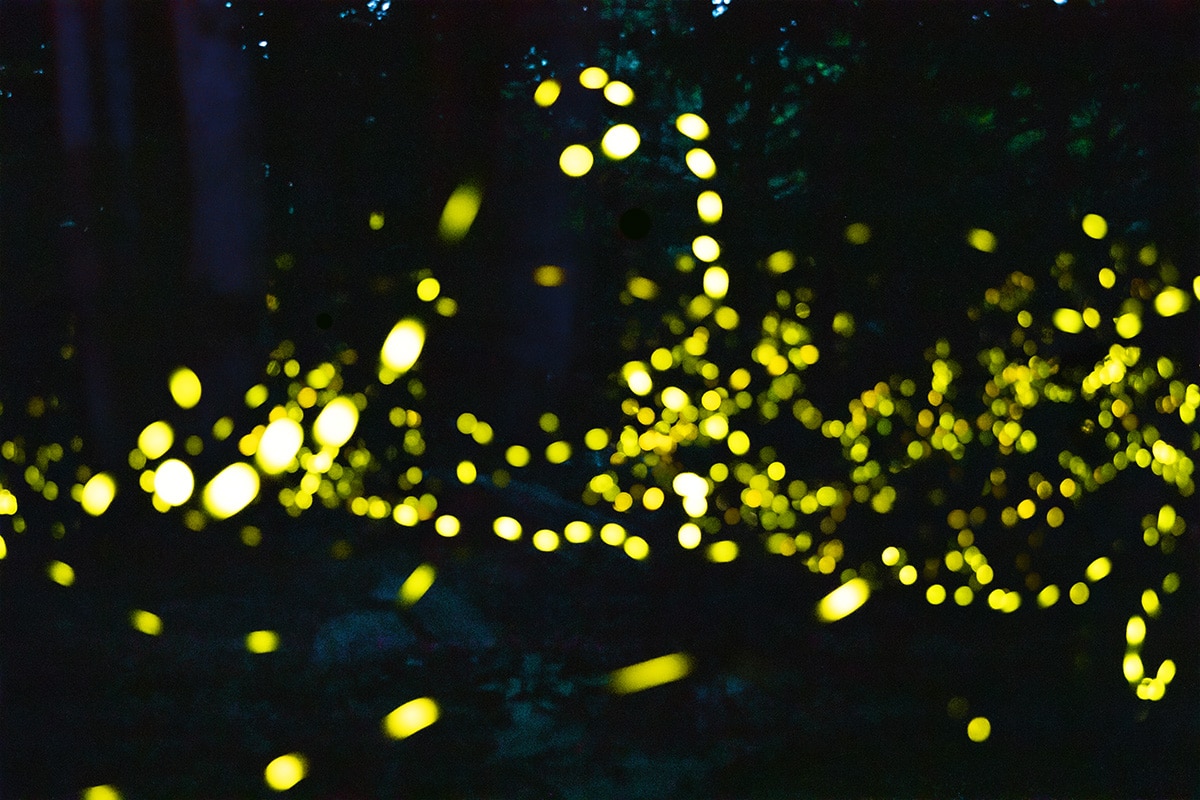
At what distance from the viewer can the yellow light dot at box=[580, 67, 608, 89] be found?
49.5 inches

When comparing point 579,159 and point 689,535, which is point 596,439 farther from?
point 579,159

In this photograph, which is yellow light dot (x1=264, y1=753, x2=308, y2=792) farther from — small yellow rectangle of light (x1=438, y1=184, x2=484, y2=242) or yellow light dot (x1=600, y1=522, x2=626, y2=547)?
small yellow rectangle of light (x1=438, y1=184, x2=484, y2=242)

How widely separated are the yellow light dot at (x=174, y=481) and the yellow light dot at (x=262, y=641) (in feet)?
0.86

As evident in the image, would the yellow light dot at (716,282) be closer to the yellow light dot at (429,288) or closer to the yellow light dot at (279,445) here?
the yellow light dot at (429,288)

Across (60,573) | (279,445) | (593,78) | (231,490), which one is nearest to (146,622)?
(60,573)

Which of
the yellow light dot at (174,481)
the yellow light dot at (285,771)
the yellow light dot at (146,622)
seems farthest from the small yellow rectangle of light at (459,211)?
the yellow light dot at (285,771)

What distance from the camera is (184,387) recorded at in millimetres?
1273

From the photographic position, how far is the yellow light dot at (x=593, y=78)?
1.26 meters

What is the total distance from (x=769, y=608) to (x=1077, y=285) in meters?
0.80

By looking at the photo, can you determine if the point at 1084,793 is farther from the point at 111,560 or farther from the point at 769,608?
the point at 111,560

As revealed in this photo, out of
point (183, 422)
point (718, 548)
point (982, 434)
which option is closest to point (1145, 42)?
point (982, 434)

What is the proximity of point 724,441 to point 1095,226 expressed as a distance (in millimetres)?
778

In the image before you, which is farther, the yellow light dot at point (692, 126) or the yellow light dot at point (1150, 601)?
the yellow light dot at point (1150, 601)

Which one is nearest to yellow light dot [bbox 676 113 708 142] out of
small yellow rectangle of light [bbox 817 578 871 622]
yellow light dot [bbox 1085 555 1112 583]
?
small yellow rectangle of light [bbox 817 578 871 622]
